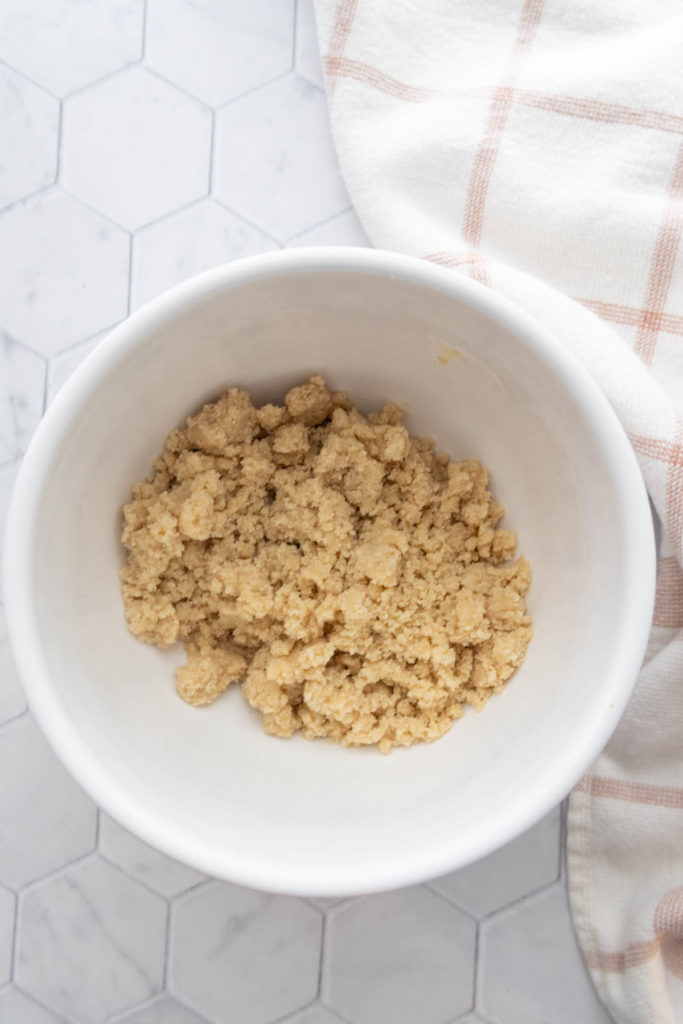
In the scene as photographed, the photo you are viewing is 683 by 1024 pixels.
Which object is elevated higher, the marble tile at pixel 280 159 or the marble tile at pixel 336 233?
the marble tile at pixel 280 159

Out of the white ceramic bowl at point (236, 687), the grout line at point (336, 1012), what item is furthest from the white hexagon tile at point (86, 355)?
the white ceramic bowl at point (236, 687)

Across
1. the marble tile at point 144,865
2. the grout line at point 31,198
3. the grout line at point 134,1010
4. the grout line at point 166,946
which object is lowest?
the grout line at point 134,1010

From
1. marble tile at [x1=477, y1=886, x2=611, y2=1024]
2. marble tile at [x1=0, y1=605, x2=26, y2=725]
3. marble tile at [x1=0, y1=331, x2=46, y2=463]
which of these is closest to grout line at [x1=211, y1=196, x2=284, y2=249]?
marble tile at [x1=0, y1=331, x2=46, y2=463]

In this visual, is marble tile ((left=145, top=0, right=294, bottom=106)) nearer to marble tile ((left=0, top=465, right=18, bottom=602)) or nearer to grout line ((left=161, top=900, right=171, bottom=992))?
marble tile ((left=0, top=465, right=18, bottom=602))

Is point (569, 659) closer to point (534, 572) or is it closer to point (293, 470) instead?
point (534, 572)

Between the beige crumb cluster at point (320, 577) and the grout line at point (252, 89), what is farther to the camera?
the grout line at point (252, 89)

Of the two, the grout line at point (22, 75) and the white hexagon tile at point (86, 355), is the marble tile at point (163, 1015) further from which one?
the grout line at point (22, 75)

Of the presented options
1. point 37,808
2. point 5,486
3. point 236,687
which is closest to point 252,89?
point 5,486
